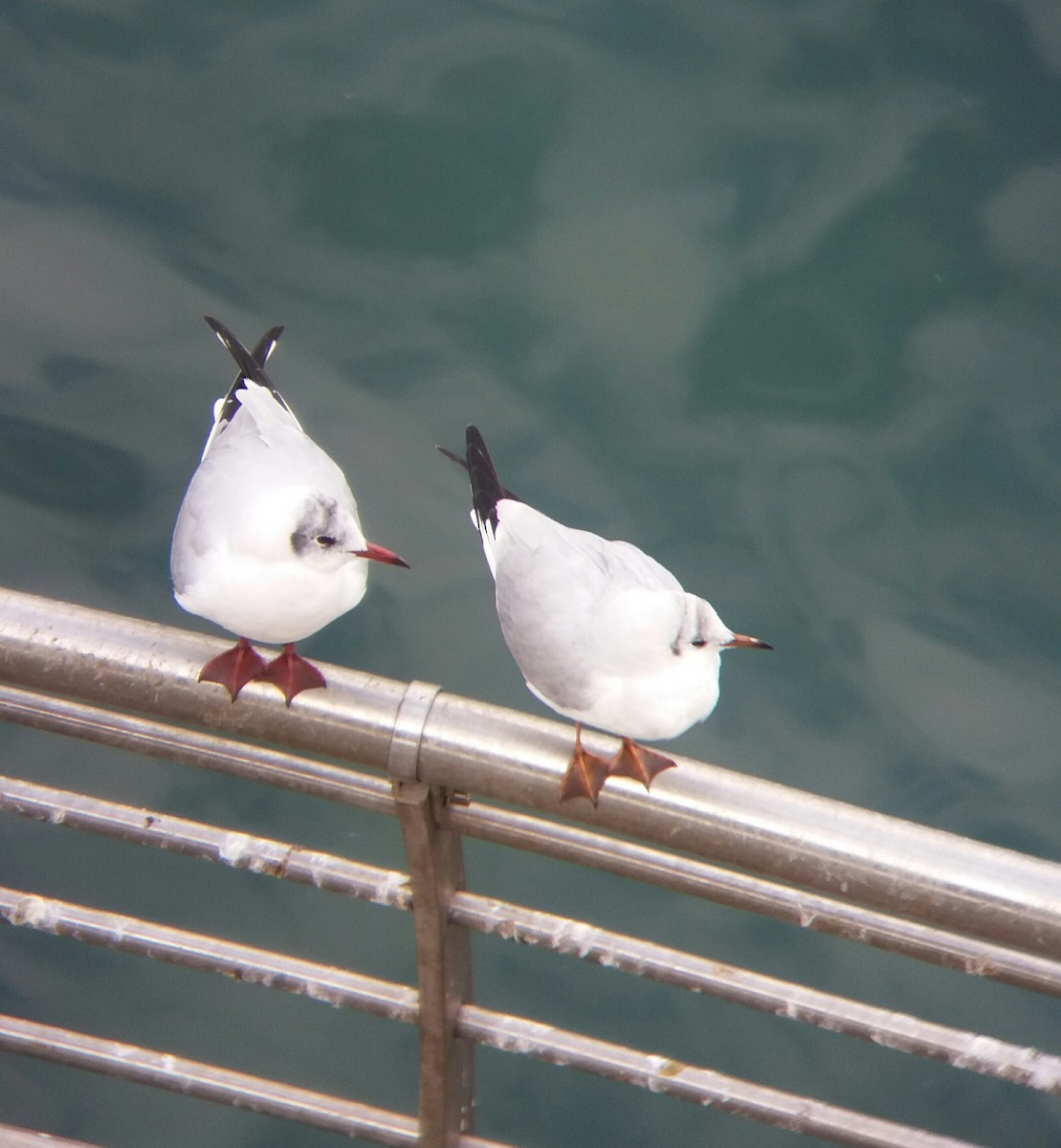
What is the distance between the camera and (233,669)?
3.02 feet

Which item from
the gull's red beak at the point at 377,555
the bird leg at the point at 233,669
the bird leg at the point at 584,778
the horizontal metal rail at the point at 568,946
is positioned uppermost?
the gull's red beak at the point at 377,555

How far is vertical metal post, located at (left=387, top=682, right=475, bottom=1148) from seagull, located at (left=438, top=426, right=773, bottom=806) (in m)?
0.19

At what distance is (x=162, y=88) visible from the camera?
9.32ft

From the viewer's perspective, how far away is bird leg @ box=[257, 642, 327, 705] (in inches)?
35.5

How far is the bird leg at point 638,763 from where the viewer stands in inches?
35.0

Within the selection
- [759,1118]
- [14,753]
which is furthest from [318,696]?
[14,753]

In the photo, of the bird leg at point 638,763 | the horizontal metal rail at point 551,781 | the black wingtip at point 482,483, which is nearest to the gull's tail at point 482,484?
the black wingtip at point 482,483

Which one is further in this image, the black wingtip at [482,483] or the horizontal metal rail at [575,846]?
the black wingtip at [482,483]

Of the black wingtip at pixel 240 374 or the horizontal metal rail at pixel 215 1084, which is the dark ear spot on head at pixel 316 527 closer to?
the black wingtip at pixel 240 374

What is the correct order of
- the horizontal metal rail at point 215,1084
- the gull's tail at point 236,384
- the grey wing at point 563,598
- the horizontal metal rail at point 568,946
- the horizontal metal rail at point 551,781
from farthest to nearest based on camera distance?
1. the gull's tail at point 236,384
2. the horizontal metal rail at point 215,1084
3. the grey wing at point 563,598
4. the horizontal metal rail at point 568,946
5. the horizontal metal rail at point 551,781

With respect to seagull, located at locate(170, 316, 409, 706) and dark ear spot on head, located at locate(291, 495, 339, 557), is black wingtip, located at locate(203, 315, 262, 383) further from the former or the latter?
dark ear spot on head, located at locate(291, 495, 339, 557)

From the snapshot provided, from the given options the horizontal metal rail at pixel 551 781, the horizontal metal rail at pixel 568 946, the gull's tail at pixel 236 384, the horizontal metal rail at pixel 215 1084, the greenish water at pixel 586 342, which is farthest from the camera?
the greenish water at pixel 586 342

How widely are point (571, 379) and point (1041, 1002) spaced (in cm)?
170

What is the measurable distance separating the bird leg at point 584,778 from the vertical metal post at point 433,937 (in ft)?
0.34
